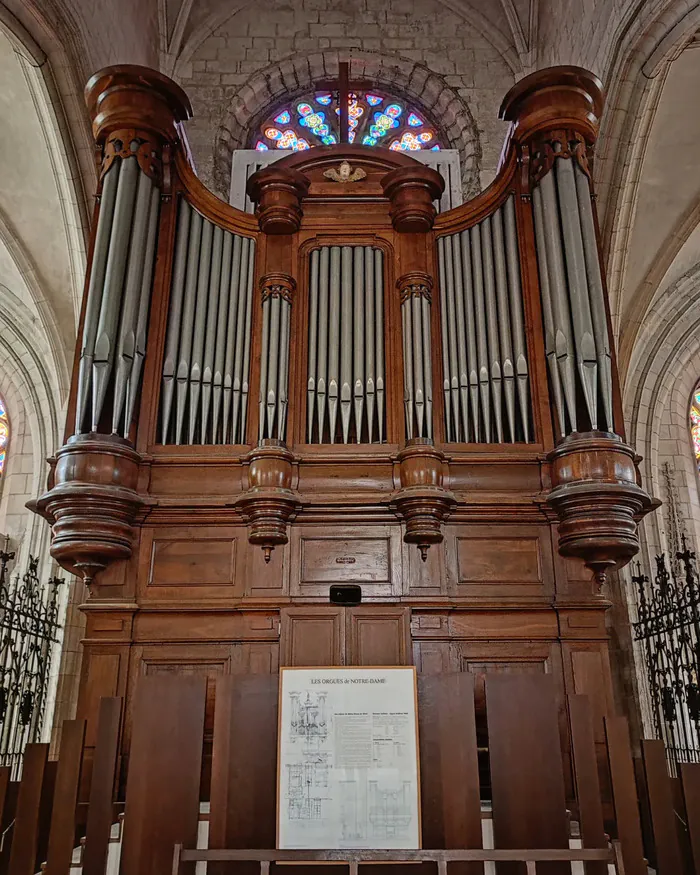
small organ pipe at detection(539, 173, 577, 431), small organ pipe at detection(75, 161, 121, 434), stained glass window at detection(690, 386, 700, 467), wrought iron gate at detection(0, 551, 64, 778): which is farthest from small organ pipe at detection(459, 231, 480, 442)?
stained glass window at detection(690, 386, 700, 467)

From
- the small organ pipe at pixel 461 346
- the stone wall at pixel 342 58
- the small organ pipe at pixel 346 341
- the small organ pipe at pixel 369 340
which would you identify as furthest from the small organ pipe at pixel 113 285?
the stone wall at pixel 342 58

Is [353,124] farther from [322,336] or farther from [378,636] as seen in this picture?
[378,636]

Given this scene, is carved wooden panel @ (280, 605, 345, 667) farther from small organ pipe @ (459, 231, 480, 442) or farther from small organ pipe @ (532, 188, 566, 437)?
small organ pipe @ (532, 188, 566, 437)

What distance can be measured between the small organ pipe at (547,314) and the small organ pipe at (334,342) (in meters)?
1.49

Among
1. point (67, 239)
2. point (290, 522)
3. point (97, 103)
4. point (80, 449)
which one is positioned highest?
point (67, 239)

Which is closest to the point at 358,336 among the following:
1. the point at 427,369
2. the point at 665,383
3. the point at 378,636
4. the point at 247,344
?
the point at 427,369

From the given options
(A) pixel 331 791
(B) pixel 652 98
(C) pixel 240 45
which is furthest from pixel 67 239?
(A) pixel 331 791

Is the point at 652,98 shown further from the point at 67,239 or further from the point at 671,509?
the point at 67,239

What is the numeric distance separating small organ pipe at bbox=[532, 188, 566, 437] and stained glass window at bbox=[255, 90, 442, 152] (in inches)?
215

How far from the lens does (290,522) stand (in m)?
5.33

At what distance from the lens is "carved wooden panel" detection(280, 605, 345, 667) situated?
4.97 metres

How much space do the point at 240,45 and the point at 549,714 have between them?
10.5m

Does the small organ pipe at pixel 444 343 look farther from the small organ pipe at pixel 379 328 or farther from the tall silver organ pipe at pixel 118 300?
the tall silver organ pipe at pixel 118 300

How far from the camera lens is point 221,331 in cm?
602
